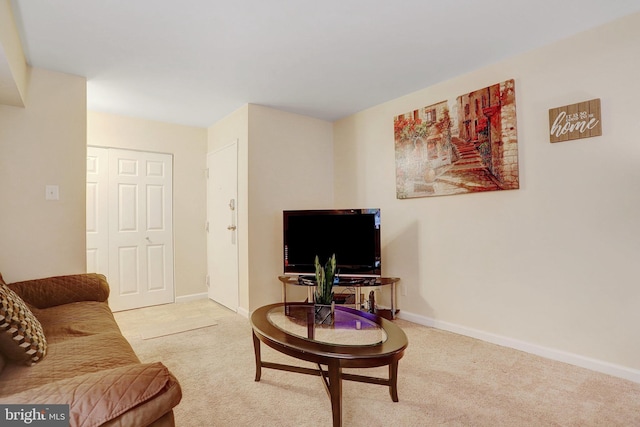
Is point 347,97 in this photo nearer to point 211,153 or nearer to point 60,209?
point 211,153

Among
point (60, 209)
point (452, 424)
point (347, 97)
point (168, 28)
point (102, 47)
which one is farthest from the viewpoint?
point (347, 97)

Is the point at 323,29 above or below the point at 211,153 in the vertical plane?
above

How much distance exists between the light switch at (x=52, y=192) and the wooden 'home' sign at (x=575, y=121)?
3.95 m

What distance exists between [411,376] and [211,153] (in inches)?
142

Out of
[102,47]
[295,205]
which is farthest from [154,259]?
[102,47]

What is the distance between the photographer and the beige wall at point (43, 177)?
262cm

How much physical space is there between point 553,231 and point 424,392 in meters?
1.55

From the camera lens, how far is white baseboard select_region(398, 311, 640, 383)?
2256mm

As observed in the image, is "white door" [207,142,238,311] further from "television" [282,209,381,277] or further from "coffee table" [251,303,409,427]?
"coffee table" [251,303,409,427]

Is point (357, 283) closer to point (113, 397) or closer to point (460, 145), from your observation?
point (460, 145)

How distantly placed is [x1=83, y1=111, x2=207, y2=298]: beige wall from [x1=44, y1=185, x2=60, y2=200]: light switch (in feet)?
4.76

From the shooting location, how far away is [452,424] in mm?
1785

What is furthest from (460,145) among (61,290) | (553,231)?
(61,290)

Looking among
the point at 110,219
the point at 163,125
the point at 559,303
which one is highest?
the point at 163,125
